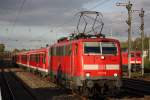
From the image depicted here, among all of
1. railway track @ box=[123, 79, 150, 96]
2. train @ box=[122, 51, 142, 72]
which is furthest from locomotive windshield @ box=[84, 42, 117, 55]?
train @ box=[122, 51, 142, 72]

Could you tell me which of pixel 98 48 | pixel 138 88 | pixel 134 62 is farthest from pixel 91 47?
pixel 134 62

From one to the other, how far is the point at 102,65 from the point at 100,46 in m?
1.00

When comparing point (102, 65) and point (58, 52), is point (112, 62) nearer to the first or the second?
point (102, 65)

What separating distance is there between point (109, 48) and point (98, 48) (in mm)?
583

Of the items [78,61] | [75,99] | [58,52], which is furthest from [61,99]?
[58,52]

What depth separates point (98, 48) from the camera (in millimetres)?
18500

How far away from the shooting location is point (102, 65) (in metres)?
18.2

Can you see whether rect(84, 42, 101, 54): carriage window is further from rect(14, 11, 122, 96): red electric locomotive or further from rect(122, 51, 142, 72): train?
rect(122, 51, 142, 72): train

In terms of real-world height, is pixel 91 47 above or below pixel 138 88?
above

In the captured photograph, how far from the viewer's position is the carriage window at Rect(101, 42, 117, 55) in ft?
60.8

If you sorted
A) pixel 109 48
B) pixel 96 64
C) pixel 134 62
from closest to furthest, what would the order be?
pixel 96 64
pixel 109 48
pixel 134 62

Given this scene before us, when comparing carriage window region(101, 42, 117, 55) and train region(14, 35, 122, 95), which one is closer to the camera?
train region(14, 35, 122, 95)

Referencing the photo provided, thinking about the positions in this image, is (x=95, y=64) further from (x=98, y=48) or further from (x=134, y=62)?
(x=134, y=62)

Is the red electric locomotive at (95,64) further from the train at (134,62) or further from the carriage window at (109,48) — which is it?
the train at (134,62)
